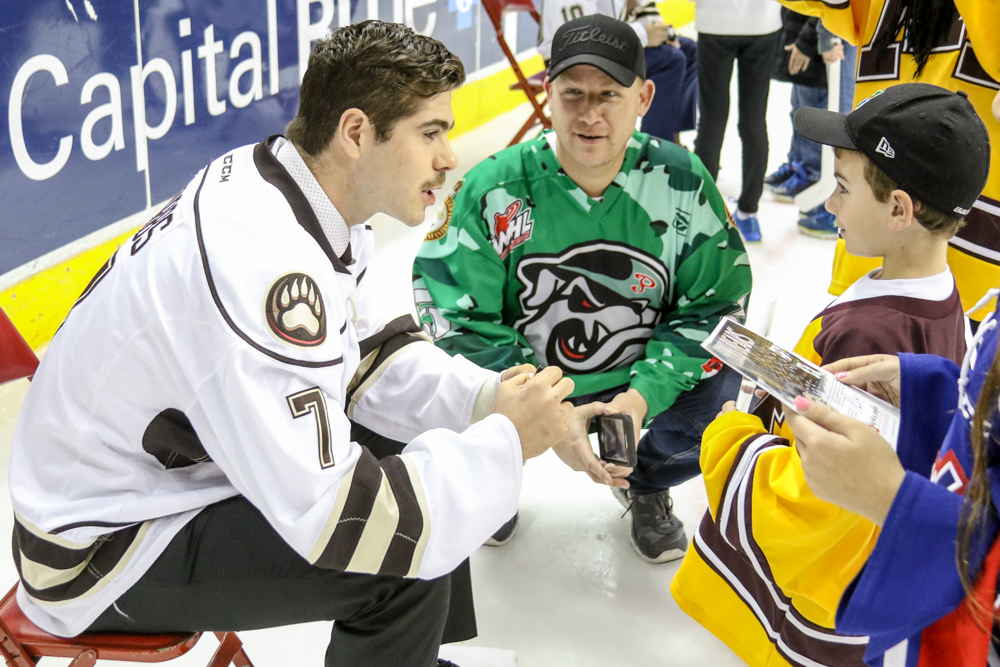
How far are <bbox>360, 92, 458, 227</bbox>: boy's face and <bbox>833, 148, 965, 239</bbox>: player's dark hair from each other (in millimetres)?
693

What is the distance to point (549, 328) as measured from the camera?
209 centimetres

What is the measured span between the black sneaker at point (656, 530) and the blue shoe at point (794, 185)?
8.58 feet

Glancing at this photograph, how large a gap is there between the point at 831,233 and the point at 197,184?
10.8 feet

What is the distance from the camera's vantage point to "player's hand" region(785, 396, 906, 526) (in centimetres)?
100

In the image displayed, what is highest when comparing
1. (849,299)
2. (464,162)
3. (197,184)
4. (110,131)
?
(197,184)

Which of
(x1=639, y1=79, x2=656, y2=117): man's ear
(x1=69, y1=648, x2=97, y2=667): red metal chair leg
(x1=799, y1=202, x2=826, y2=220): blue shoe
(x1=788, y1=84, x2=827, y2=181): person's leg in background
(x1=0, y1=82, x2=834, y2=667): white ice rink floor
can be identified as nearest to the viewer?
(x1=69, y1=648, x2=97, y2=667): red metal chair leg

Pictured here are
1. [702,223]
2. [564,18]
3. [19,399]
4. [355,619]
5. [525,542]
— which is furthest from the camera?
[564,18]

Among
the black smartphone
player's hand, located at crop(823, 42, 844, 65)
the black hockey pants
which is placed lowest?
the black smartphone

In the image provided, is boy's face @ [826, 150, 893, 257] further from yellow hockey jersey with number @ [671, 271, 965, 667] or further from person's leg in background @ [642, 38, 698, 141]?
person's leg in background @ [642, 38, 698, 141]

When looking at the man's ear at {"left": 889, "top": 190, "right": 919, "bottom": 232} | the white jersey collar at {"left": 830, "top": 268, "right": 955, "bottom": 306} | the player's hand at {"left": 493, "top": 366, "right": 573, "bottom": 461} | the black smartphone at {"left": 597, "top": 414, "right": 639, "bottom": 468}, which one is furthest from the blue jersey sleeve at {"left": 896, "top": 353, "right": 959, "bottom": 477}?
the black smartphone at {"left": 597, "top": 414, "right": 639, "bottom": 468}

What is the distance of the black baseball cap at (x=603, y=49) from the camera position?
1972 mm

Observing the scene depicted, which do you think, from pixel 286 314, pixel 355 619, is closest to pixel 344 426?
pixel 286 314

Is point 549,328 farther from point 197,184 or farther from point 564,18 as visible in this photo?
point 564,18

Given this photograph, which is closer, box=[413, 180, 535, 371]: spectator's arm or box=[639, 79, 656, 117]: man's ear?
box=[413, 180, 535, 371]: spectator's arm
